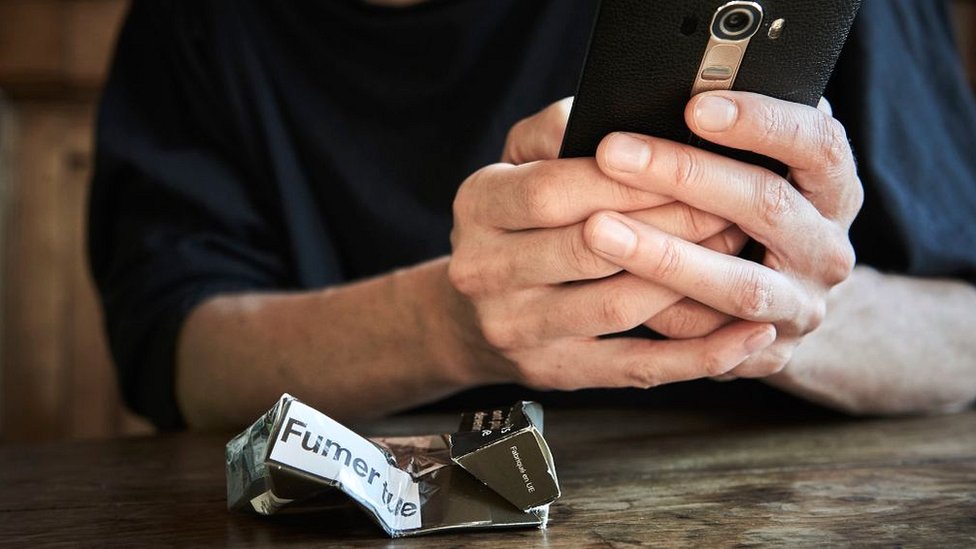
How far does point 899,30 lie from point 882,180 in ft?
0.72

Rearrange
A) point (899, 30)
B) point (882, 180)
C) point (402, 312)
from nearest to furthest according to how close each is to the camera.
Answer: point (402, 312)
point (882, 180)
point (899, 30)

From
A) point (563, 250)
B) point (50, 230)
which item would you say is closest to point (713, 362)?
point (563, 250)

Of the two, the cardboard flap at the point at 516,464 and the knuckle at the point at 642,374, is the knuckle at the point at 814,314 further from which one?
the cardboard flap at the point at 516,464

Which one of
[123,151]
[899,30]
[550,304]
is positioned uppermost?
[899,30]

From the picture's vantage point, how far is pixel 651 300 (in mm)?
573

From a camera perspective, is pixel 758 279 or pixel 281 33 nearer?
pixel 758 279

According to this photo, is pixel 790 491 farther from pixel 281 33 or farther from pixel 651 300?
pixel 281 33

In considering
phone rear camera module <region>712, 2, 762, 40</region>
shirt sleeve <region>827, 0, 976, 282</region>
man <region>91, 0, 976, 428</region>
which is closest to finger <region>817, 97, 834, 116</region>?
man <region>91, 0, 976, 428</region>

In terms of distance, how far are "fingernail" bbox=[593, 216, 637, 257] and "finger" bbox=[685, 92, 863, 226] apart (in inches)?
2.9

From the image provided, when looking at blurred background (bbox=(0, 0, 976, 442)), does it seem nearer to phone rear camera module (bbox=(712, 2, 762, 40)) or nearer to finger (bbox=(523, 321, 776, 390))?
finger (bbox=(523, 321, 776, 390))

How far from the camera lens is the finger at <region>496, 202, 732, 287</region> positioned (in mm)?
547

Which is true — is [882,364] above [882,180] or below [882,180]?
below

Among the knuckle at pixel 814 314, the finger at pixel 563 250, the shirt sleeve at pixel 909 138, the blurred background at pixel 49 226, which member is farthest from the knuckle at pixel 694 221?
the blurred background at pixel 49 226

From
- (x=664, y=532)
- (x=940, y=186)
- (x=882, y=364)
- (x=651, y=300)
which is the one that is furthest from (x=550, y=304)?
(x=940, y=186)
